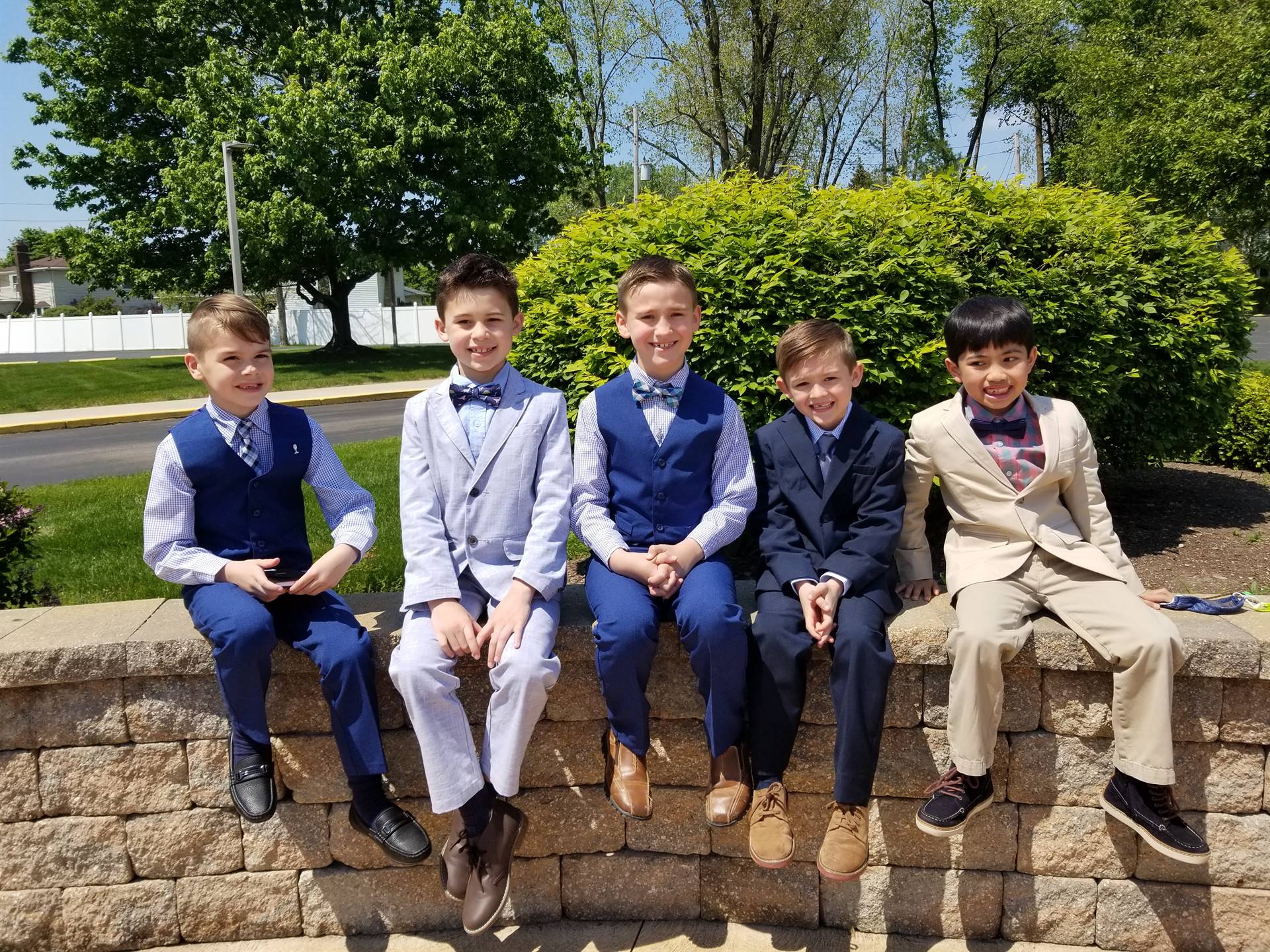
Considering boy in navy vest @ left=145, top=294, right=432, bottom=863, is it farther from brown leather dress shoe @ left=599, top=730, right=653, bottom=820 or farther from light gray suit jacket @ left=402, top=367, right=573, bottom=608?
brown leather dress shoe @ left=599, top=730, right=653, bottom=820

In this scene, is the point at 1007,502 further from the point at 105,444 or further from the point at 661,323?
the point at 105,444

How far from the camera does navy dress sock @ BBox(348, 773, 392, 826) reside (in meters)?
2.56

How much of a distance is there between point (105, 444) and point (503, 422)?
41.0ft

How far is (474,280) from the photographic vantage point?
2822 mm

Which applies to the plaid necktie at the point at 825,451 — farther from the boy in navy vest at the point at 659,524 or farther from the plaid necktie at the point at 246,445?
the plaid necktie at the point at 246,445

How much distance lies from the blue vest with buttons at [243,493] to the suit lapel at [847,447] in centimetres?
168

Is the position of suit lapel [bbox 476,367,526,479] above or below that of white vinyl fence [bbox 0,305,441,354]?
below

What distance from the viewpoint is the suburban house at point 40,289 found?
64312 mm

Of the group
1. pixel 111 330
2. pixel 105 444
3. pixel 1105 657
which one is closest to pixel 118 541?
pixel 1105 657

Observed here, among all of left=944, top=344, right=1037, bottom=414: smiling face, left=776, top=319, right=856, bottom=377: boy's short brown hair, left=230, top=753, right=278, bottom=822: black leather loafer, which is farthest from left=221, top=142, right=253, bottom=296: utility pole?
left=944, top=344, right=1037, bottom=414: smiling face

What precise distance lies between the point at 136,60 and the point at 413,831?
2722cm

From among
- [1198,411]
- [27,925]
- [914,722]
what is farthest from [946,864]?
[1198,411]

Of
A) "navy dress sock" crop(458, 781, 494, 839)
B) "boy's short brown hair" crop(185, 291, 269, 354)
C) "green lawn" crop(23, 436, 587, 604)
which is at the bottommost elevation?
"navy dress sock" crop(458, 781, 494, 839)

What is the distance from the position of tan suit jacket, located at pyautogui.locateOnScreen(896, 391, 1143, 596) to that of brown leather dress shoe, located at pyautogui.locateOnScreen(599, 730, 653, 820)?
1134 mm
